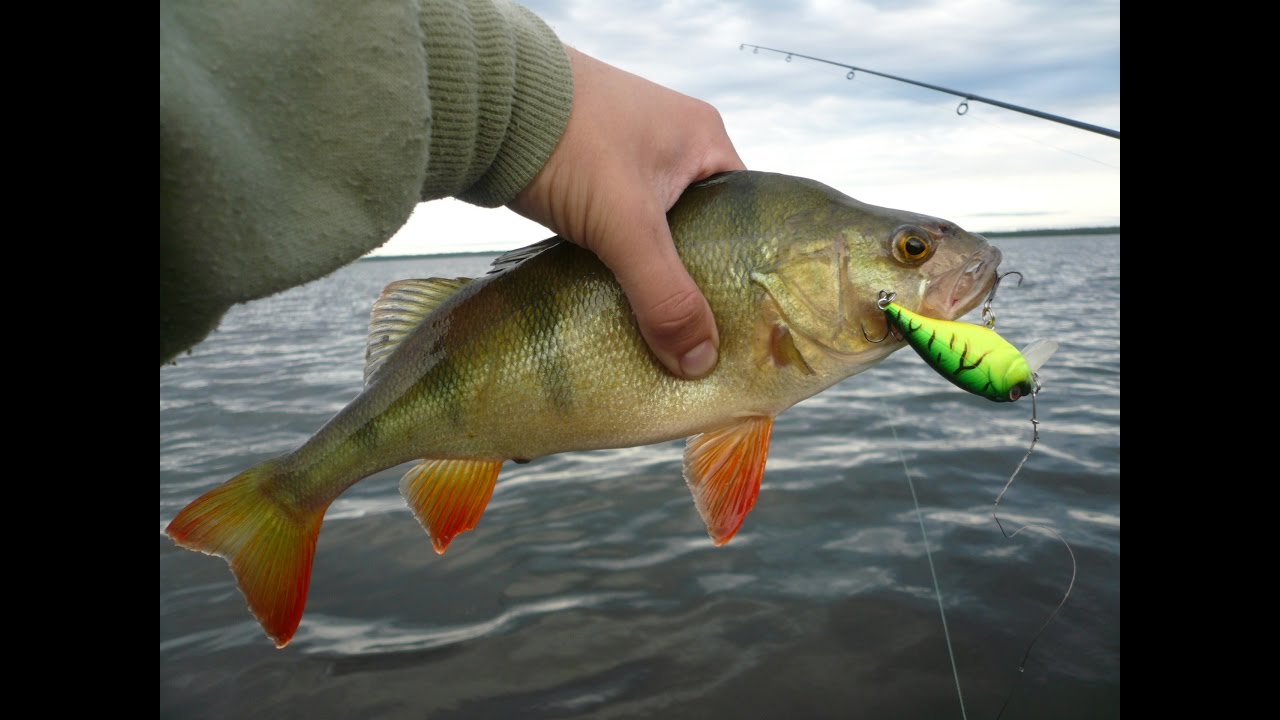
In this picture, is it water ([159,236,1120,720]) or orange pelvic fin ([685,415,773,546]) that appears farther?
water ([159,236,1120,720])

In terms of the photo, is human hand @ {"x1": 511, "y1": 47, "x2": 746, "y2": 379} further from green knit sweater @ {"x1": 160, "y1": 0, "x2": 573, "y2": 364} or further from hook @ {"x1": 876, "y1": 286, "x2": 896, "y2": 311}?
hook @ {"x1": 876, "y1": 286, "x2": 896, "y2": 311}

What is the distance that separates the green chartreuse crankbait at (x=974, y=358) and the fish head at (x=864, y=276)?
0.51 ft

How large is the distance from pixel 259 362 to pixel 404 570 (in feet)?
38.2

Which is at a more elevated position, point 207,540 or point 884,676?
point 207,540

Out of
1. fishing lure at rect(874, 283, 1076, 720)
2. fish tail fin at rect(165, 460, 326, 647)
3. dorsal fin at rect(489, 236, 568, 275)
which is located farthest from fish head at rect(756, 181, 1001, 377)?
fish tail fin at rect(165, 460, 326, 647)

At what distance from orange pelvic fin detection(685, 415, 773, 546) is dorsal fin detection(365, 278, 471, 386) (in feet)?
2.83

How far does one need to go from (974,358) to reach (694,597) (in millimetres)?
3723

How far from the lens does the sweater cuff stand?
5.76ft

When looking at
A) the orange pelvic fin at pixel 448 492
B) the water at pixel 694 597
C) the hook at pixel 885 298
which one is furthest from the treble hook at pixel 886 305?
the water at pixel 694 597

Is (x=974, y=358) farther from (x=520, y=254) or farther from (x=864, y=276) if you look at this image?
(x=520, y=254)

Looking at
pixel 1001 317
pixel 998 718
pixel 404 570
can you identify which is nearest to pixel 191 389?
pixel 404 570

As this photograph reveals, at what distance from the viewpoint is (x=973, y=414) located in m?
9.23

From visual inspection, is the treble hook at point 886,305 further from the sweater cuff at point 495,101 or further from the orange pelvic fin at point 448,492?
the orange pelvic fin at point 448,492
